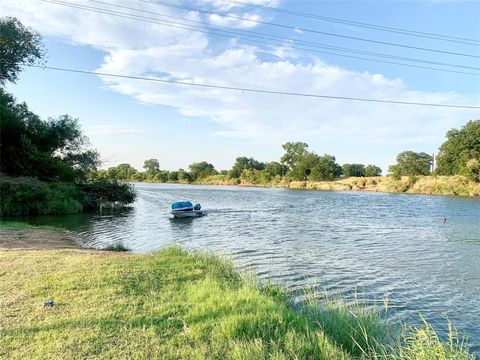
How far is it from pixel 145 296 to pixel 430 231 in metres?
20.8

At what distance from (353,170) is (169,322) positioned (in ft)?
411

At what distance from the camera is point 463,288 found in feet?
34.5

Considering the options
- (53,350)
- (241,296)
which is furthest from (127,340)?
(241,296)

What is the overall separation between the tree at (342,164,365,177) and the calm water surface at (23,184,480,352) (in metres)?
96.6

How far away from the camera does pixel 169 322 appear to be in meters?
5.38

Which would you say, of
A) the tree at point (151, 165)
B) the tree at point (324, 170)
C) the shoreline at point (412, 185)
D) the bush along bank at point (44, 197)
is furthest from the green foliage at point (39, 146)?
the tree at point (151, 165)

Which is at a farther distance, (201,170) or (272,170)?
(201,170)

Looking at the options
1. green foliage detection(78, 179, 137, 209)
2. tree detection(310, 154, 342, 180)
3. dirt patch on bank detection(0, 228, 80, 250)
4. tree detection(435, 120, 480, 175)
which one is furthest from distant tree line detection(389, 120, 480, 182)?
dirt patch on bank detection(0, 228, 80, 250)

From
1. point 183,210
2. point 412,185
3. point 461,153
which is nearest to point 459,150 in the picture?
point 461,153

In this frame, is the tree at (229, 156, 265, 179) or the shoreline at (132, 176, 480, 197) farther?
the tree at (229, 156, 265, 179)

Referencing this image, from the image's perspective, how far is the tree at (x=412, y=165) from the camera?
306 feet

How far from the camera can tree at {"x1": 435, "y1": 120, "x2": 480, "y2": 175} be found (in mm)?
68938

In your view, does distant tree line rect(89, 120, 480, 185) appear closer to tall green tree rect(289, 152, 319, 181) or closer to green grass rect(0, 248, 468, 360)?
tall green tree rect(289, 152, 319, 181)

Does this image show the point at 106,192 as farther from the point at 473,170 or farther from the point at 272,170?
the point at 272,170
